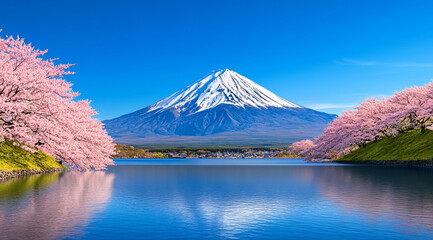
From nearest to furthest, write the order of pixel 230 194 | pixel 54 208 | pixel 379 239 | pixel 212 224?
pixel 379 239 < pixel 212 224 < pixel 54 208 < pixel 230 194

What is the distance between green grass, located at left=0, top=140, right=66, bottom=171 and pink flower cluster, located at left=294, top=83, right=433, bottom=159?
178 ft

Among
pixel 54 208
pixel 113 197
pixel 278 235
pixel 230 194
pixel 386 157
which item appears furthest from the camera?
pixel 386 157

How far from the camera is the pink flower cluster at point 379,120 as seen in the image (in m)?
72.2

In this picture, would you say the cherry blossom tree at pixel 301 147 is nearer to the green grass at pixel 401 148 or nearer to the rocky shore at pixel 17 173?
the green grass at pixel 401 148

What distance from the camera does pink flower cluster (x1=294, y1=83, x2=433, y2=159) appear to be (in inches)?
2844

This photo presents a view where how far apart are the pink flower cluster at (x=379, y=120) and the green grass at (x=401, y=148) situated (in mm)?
1359

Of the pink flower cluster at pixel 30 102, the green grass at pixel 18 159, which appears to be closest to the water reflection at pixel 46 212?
the pink flower cluster at pixel 30 102

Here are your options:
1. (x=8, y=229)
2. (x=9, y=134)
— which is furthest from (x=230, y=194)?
(x=9, y=134)

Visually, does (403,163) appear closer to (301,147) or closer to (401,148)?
(401,148)

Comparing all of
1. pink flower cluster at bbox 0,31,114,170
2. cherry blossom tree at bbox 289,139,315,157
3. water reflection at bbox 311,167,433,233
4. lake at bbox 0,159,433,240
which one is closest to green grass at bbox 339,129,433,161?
water reflection at bbox 311,167,433,233

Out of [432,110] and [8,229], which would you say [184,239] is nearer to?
[8,229]

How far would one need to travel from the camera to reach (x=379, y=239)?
12883 millimetres

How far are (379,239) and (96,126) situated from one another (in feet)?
179

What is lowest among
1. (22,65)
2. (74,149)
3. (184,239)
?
(184,239)
